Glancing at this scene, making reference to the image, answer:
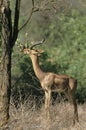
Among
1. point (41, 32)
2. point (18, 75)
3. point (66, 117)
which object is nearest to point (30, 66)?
point (18, 75)

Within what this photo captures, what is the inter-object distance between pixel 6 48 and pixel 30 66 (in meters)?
8.60

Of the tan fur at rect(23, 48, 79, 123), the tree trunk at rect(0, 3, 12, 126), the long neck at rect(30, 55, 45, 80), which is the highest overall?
the tree trunk at rect(0, 3, 12, 126)

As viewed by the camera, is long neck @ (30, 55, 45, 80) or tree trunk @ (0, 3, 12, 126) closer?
tree trunk @ (0, 3, 12, 126)

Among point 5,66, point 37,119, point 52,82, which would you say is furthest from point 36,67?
point 5,66

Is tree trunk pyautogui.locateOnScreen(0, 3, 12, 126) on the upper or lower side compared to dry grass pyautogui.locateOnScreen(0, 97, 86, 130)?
upper

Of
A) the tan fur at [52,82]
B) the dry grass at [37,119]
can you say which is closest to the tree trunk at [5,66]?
→ the dry grass at [37,119]

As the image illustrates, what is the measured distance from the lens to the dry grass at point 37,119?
1008 cm

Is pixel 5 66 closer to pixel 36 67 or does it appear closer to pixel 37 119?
pixel 37 119

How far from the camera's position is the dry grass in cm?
1008

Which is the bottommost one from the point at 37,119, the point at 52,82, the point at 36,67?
the point at 52,82

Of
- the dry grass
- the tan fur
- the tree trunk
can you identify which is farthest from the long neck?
the tree trunk

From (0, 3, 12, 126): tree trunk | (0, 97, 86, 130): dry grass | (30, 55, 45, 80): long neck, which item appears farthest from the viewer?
(30, 55, 45, 80): long neck

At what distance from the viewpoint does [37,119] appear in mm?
11539

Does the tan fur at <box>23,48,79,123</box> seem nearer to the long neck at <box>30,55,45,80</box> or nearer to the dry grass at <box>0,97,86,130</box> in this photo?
the long neck at <box>30,55,45,80</box>
